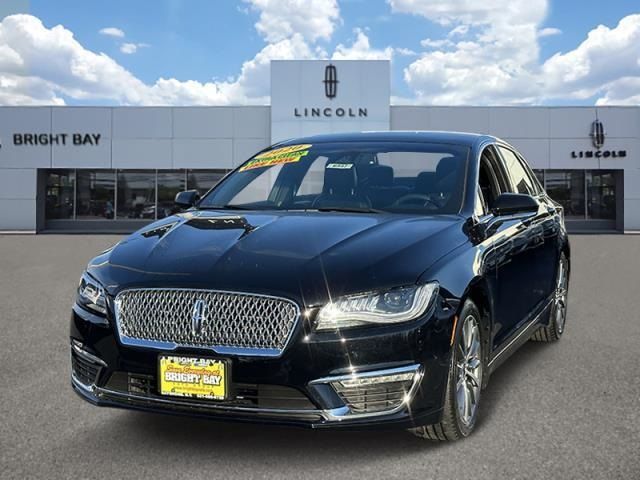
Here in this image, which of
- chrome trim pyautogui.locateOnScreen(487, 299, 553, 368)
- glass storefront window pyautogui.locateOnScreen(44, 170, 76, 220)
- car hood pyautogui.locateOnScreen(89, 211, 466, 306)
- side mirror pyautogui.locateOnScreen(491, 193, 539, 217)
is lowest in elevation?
chrome trim pyautogui.locateOnScreen(487, 299, 553, 368)

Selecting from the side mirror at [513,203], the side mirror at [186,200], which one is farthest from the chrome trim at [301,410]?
the side mirror at [186,200]

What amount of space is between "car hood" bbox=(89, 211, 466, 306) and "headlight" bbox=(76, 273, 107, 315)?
53 mm

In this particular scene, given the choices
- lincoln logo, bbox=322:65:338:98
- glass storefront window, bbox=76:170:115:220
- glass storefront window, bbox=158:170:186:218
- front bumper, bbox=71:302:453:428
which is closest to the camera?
front bumper, bbox=71:302:453:428

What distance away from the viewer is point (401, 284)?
3.03 metres

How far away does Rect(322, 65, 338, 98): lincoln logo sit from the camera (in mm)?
29562

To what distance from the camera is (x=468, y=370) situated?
3.56m

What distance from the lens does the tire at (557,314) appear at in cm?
595

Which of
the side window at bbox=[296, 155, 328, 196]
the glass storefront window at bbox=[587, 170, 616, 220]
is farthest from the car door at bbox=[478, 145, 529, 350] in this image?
the glass storefront window at bbox=[587, 170, 616, 220]

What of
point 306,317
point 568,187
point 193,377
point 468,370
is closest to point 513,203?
point 468,370

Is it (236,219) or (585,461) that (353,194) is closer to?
(236,219)

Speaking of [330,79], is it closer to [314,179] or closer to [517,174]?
[517,174]

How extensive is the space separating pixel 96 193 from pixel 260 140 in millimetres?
8325

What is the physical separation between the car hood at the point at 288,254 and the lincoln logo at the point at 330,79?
26.5m

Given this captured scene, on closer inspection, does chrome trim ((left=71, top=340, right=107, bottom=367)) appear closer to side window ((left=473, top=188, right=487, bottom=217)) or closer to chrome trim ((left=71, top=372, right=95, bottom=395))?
chrome trim ((left=71, top=372, right=95, bottom=395))
